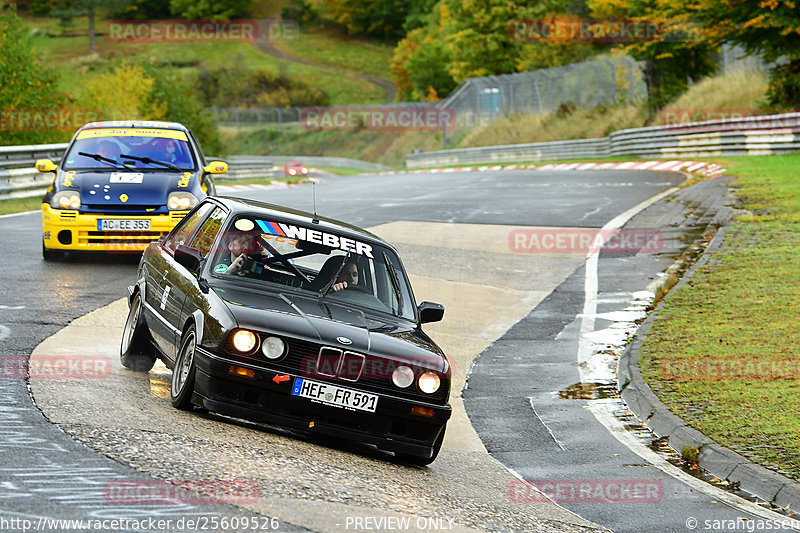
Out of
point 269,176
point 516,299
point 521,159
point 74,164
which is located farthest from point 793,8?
point 74,164

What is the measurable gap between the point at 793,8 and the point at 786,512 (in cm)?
3171

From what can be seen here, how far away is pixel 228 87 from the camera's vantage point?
120 meters

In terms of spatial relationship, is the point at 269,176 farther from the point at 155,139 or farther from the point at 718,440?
the point at 718,440

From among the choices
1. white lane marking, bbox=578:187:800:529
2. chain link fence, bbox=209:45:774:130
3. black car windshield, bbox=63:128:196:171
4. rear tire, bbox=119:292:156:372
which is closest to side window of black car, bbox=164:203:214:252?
rear tire, bbox=119:292:156:372

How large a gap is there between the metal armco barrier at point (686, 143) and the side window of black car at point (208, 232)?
92.7 ft

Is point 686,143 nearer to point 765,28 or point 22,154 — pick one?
point 765,28

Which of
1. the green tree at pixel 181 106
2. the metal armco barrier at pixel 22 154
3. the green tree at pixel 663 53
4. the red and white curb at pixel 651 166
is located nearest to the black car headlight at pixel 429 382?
the metal armco barrier at pixel 22 154

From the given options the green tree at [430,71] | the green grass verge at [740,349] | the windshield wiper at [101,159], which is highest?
the green tree at [430,71]

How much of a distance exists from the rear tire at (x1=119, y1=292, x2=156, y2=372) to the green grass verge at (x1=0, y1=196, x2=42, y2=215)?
12.3 m

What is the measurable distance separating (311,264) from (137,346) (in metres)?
1.70

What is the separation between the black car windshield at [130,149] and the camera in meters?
14.0

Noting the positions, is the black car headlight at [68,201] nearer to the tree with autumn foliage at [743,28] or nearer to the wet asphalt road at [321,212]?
the wet asphalt road at [321,212]

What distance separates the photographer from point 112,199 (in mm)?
13461

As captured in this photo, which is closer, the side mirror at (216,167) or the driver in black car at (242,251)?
the driver in black car at (242,251)
